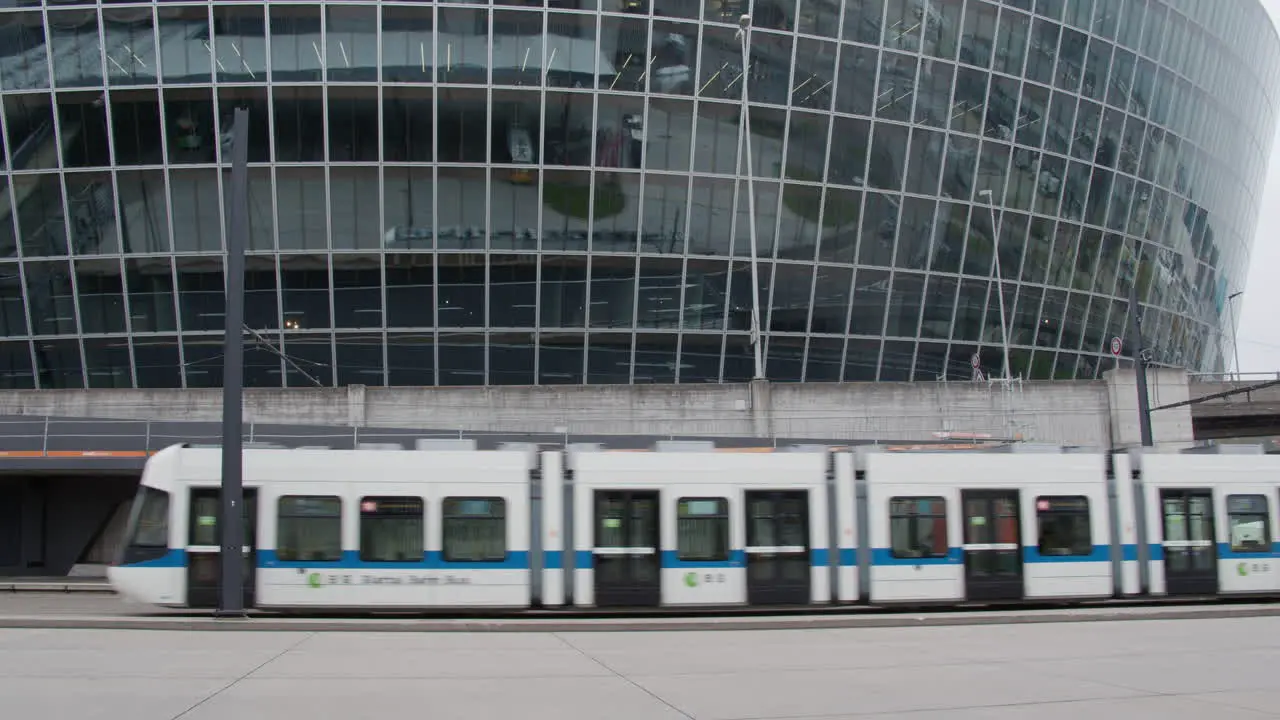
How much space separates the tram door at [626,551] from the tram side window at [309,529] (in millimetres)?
4277

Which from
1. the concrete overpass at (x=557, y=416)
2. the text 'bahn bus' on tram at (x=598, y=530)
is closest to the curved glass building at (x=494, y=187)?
the concrete overpass at (x=557, y=416)

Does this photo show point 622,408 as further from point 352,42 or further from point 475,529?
point 352,42

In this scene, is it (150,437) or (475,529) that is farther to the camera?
(150,437)

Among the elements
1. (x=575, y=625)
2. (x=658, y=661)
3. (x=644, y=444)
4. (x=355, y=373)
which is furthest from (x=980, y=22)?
(x=658, y=661)

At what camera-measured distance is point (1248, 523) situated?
22.0 meters

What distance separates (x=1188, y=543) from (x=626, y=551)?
35.2 ft

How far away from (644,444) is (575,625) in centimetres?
1193

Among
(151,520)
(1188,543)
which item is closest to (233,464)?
(151,520)

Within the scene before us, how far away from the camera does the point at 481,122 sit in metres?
36.1

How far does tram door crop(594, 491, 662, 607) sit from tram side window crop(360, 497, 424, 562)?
117 inches

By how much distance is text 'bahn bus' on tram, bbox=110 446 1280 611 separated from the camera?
1878 centimetres

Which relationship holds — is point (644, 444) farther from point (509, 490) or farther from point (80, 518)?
point (80, 518)

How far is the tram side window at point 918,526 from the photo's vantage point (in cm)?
1994

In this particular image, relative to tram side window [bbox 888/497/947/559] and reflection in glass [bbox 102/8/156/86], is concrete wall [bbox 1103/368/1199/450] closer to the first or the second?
tram side window [bbox 888/497/947/559]
